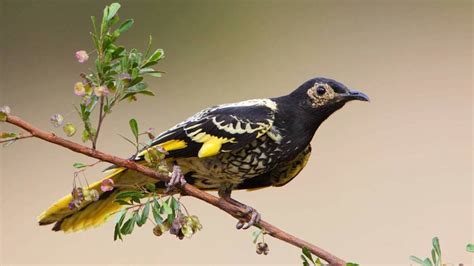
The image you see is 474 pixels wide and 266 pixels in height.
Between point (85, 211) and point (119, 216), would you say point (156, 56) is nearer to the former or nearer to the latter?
point (119, 216)

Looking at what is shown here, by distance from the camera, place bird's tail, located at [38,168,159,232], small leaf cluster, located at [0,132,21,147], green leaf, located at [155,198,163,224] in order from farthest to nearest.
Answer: bird's tail, located at [38,168,159,232] → green leaf, located at [155,198,163,224] → small leaf cluster, located at [0,132,21,147]

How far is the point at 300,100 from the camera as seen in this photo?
134 centimetres

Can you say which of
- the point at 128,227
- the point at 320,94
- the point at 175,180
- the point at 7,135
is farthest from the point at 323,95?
the point at 7,135

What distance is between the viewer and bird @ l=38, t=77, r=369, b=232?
1.17 meters

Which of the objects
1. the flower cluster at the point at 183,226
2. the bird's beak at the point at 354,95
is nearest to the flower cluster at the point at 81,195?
the flower cluster at the point at 183,226

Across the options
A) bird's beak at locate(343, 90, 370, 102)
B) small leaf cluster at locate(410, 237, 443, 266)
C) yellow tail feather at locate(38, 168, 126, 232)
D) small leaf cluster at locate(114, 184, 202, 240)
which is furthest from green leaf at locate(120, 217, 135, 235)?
bird's beak at locate(343, 90, 370, 102)

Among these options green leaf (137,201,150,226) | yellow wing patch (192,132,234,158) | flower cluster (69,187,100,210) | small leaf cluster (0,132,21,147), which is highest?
small leaf cluster (0,132,21,147)

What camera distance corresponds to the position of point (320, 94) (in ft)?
4.32

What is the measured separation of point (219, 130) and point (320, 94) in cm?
23

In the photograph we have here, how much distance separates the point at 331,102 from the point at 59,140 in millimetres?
652

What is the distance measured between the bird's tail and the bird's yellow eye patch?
364 mm

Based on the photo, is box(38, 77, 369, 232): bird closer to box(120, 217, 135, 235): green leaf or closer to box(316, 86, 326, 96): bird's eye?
box(316, 86, 326, 96): bird's eye

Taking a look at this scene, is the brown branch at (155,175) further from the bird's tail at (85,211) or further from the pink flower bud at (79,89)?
the bird's tail at (85,211)

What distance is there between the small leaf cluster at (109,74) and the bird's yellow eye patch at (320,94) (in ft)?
1.73
